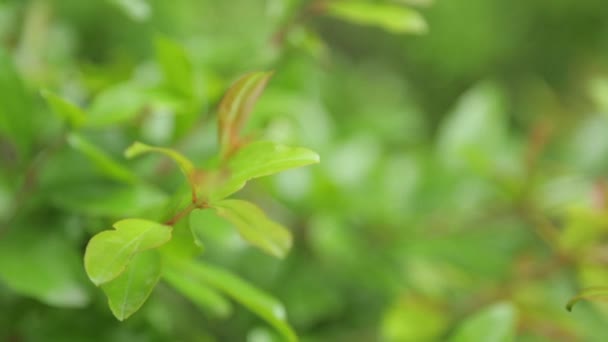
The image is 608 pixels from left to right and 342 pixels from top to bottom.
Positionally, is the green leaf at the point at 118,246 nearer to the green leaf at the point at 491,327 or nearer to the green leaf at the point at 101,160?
the green leaf at the point at 101,160

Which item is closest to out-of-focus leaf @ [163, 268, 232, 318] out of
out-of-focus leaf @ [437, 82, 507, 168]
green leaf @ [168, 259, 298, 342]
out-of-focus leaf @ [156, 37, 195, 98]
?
green leaf @ [168, 259, 298, 342]

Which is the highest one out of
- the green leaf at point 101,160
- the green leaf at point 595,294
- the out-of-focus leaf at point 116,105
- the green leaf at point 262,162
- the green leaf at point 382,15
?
the green leaf at point 382,15

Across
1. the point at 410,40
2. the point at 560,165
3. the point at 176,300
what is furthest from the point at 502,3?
the point at 176,300

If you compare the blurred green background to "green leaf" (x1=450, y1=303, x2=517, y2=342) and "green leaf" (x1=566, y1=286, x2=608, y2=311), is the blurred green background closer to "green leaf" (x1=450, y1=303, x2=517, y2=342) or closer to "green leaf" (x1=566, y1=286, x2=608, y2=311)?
"green leaf" (x1=450, y1=303, x2=517, y2=342)

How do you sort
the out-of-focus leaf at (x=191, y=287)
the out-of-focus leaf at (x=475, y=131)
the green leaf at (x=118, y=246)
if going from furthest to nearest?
the out-of-focus leaf at (x=475, y=131), the out-of-focus leaf at (x=191, y=287), the green leaf at (x=118, y=246)

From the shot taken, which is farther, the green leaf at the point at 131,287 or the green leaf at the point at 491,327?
the green leaf at the point at 491,327

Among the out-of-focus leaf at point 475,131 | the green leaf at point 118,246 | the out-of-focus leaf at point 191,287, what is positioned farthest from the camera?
the out-of-focus leaf at point 475,131

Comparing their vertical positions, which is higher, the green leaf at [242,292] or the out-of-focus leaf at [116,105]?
the out-of-focus leaf at [116,105]

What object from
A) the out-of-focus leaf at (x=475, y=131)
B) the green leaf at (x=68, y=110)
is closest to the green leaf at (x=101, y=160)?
the green leaf at (x=68, y=110)
